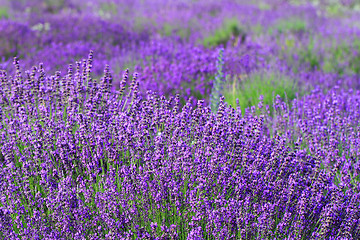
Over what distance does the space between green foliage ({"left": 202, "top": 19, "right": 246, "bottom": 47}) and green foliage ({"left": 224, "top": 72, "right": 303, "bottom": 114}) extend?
182cm

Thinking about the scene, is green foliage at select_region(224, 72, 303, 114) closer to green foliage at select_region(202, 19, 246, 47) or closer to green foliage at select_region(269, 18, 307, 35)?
green foliage at select_region(202, 19, 246, 47)

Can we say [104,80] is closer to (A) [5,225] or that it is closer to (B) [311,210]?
(A) [5,225]

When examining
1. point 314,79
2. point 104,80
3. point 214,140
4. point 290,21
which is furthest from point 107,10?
point 214,140

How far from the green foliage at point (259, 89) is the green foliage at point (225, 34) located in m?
1.82

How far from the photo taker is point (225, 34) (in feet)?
22.6

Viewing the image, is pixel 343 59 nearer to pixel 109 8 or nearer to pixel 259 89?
pixel 259 89

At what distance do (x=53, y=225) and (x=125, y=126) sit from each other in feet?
2.27

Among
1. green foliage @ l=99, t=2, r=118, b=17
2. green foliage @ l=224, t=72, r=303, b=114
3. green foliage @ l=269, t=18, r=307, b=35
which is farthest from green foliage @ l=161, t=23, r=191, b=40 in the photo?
green foliage @ l=224, t=72, r=303, b=114

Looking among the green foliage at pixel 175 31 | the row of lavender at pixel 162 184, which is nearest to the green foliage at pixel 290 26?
the green foliage at pixel 175 31

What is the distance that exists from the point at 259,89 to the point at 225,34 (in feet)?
9.13

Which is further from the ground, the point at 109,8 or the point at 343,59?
the point at 109,8

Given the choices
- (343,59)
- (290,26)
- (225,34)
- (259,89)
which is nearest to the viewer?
(259,89)

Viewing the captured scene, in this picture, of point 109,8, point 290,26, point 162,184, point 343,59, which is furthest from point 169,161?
point 109,8

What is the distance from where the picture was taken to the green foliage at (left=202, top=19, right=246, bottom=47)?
6621mm
